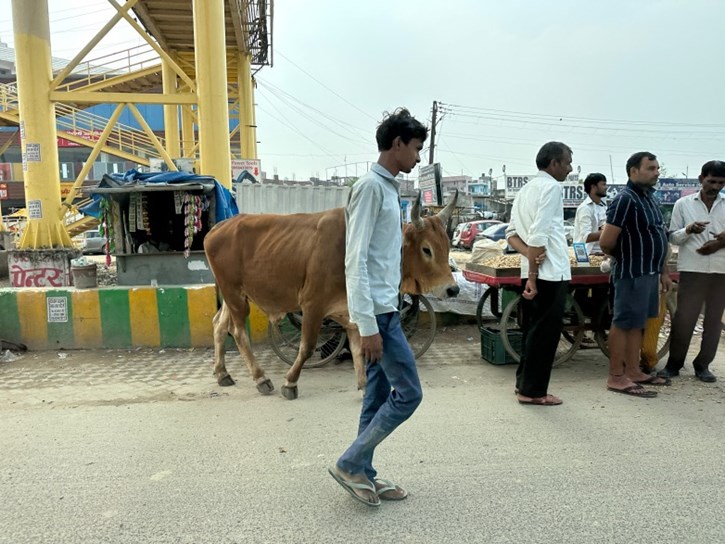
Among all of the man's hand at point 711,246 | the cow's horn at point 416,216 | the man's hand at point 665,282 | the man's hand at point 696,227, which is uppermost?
the cow's horn at point 416,216

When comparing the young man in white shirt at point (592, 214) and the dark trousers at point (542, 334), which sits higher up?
the young man in white shirt at point (592, 214)

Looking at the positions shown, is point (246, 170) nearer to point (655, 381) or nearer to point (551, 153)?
point (551, 153)

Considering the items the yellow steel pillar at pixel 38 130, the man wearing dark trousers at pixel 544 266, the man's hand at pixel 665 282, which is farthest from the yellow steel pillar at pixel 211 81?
the man's hand at pixel 665 282

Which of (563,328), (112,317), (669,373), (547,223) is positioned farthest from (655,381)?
(112,317)

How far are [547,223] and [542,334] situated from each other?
0.90m

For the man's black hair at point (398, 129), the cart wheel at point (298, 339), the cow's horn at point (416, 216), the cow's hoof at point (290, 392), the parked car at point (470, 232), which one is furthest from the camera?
the parked car at point (470, 232)

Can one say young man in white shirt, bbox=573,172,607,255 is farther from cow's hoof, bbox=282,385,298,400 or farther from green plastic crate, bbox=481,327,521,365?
cow's hoof, bbox=282,385,298,400

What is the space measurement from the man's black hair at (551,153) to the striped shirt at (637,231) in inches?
30.5

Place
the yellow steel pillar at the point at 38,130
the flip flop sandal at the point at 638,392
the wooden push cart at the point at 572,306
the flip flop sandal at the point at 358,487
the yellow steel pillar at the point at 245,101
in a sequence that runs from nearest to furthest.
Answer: the flip flop sandal at the point at 358,487 → the flip flop sandal at the point at 638,392 → the wooden push cart at the point at 572,306 → the yellow steel pillar at the point at 38,130 → the yellow steel pillar at the point at 245,101

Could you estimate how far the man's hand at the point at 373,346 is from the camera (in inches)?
104

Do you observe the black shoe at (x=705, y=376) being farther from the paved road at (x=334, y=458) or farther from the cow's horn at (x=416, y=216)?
the cow's horn at (x=416, y=216)

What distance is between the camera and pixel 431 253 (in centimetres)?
444

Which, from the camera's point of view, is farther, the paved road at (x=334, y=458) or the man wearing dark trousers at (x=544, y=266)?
the man wearing dark trousers at (x=544, y=266)

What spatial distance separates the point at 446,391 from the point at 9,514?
3328 millimetres
